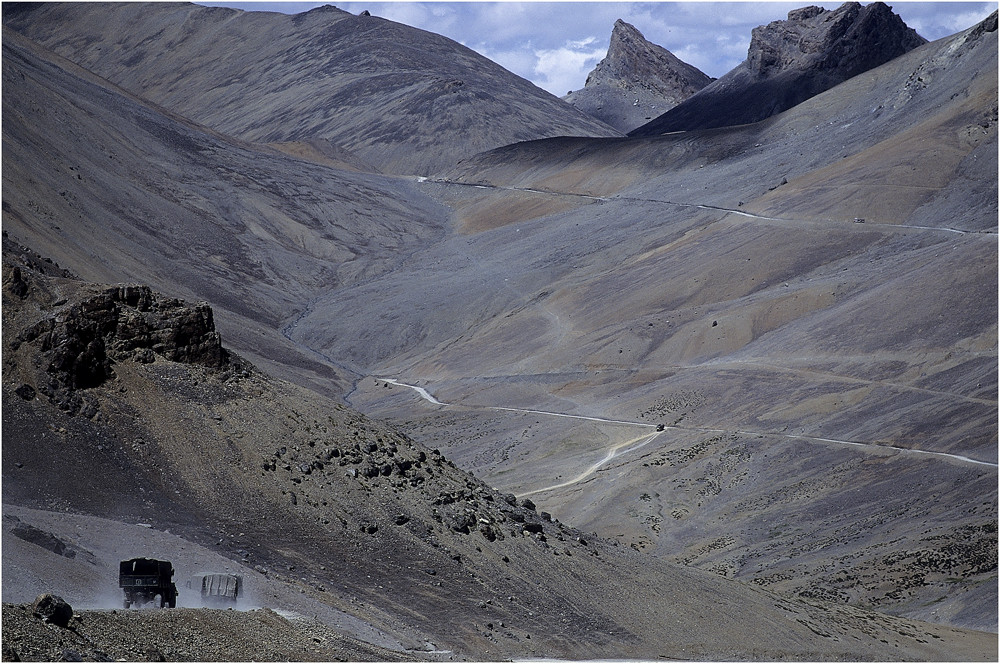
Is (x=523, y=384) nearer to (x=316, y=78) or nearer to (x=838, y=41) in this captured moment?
(x=838, y=41)

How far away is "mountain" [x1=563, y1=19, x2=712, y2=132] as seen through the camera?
176 m

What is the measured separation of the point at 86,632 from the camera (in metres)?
13.0

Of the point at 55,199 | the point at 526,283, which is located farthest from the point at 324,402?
the point at 526,283

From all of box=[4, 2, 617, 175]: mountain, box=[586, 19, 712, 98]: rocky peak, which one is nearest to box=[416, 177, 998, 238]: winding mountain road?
box=[4, 2, 617, 175]: mountain

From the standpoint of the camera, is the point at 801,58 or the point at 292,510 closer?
the point at 292,510

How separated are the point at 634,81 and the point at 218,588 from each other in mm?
173890

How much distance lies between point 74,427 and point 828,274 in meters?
42.1

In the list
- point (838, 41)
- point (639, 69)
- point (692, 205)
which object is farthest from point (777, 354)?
point (639, 69)

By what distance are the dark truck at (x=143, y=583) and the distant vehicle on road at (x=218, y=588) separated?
115 centimetres

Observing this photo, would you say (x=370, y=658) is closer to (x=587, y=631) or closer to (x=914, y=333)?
(x=587, y=631)

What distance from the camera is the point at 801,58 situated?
403ft

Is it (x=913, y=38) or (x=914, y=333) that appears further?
(x=913, y=38)

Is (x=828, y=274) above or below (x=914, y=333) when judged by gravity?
above

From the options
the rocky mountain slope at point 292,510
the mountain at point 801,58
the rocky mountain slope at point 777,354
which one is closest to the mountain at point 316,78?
the mountain at point 801,58
